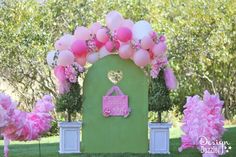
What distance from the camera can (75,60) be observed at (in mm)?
7555

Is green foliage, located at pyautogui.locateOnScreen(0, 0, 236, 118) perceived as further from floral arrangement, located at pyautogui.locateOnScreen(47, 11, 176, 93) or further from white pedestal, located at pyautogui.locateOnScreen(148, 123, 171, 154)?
white pedestal, located at pyautogui.locateOnScreen(148, 123, 171, 154)

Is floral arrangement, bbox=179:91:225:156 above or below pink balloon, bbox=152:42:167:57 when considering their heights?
below

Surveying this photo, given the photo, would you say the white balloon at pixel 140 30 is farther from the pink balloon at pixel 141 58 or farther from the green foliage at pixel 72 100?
the green foliage at pixel 72 100

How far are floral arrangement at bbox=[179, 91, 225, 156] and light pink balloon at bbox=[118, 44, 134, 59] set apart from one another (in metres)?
2.70

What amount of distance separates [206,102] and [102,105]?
2949 mm

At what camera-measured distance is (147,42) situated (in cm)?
738

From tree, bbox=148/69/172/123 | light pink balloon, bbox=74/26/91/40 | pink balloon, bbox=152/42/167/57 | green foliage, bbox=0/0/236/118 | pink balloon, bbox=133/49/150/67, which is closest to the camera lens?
pink balloon, bbox=133/49/150/67

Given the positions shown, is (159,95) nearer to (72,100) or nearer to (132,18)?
(72,100)

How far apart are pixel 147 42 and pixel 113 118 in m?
1.10

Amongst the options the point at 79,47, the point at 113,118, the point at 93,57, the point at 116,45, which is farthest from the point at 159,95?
the point at 79,47

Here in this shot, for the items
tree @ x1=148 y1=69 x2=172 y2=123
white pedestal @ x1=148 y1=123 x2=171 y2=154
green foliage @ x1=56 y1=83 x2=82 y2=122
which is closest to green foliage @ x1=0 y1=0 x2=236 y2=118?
green foliage @ x1=56 y1=83 x2=82 y2=122

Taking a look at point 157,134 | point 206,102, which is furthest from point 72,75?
point 206,102

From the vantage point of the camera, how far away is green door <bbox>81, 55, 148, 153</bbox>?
7.50 metres

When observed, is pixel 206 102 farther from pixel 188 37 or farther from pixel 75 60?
pixel 188 37
